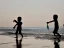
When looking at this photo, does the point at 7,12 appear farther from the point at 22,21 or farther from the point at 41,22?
the point at 41,22

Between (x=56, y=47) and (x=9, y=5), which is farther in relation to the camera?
(x=9, y=5)

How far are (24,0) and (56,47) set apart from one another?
80.2 inches

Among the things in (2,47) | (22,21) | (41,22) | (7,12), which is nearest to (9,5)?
(7,12)

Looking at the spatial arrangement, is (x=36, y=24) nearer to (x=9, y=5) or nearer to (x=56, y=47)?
(x=9, y=5)

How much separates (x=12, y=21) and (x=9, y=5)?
398 millimetres

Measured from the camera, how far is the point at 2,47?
2795 mm

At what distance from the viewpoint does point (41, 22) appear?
4.41 meters

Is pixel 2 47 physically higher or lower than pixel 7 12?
lower

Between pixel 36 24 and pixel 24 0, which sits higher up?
pixel 24 0

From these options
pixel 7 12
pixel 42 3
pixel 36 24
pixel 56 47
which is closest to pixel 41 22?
pixel 36 24

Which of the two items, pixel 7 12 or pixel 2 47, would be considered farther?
pixel 7 12

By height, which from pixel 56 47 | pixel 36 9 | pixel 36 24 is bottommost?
pixel 56 47

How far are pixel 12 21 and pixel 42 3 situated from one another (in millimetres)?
761

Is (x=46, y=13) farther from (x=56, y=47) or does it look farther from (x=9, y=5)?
(x=56, y=47)
